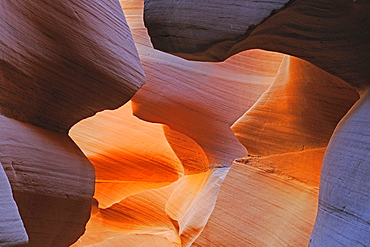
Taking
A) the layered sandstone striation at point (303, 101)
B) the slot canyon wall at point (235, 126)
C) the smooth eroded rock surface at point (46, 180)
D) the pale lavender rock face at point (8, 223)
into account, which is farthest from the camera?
the smooth eroded rock surface at point (46, 180)

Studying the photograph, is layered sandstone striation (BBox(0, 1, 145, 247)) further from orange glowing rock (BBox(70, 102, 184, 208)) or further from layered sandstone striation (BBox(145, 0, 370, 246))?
orange glowing rock (BBox(70, 102, 184, 208))

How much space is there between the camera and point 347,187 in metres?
1.93

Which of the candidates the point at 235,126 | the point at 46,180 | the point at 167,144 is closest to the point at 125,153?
the point at 167,144

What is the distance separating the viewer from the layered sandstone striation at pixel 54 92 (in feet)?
8.32

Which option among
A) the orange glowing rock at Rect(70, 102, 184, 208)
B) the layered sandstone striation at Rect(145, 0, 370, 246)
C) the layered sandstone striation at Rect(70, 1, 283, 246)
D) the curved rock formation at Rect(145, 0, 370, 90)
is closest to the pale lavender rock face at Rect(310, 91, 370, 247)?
the layered sandstone striation at Rect(145, 0, 370, 246)

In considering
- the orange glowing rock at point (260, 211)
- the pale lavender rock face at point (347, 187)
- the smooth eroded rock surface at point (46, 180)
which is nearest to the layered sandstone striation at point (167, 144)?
the orange glowing rock at point (260, 211)

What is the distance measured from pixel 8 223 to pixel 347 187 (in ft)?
4.74

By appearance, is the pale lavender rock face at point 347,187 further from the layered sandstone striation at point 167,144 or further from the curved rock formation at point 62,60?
the layered sandstone striation at point 167,144

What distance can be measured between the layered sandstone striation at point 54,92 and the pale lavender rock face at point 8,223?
77 centimetres

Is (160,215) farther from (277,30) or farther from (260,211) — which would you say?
(277,30)

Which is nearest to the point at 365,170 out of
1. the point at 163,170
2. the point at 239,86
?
the point at 239,86

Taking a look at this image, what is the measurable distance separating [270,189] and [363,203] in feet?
4.70

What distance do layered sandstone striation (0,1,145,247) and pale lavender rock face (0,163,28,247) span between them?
77cm

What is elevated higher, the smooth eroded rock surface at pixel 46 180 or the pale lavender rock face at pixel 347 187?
the pale lavender rock face at pixel 347 187
